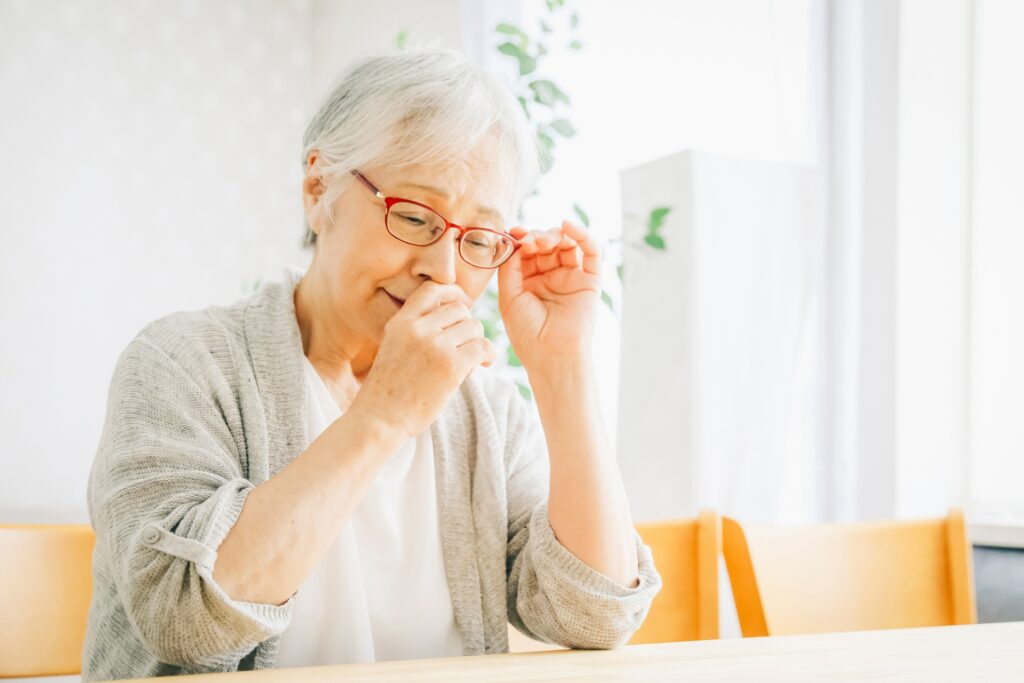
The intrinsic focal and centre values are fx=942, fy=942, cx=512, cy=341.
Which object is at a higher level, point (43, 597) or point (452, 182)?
point (452, 182)

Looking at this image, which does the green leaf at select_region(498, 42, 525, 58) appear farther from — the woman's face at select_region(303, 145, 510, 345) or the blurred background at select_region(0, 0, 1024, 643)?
the woman's face at select_region(303, 145, 510, 345)

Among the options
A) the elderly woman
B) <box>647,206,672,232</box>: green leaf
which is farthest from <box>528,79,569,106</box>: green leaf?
the elderly woman

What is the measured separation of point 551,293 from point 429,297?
0.69 feet

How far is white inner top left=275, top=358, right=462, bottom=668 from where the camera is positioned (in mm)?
1110

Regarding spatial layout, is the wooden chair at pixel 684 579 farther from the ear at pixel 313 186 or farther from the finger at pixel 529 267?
the ear at pixel 313 186

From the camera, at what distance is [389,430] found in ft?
3.27

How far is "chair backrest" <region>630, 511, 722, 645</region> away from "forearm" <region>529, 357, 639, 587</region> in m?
0.27

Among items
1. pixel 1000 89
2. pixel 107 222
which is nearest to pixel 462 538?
pixel 1000 89

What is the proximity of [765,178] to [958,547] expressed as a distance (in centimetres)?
104

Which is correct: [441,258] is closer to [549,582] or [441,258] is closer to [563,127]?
[549,582]

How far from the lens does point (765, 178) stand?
7.45ft

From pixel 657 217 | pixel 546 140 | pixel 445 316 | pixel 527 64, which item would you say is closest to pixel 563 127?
pixel 546 140

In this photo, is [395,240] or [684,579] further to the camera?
[684,579]

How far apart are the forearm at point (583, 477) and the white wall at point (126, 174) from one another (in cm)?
183
